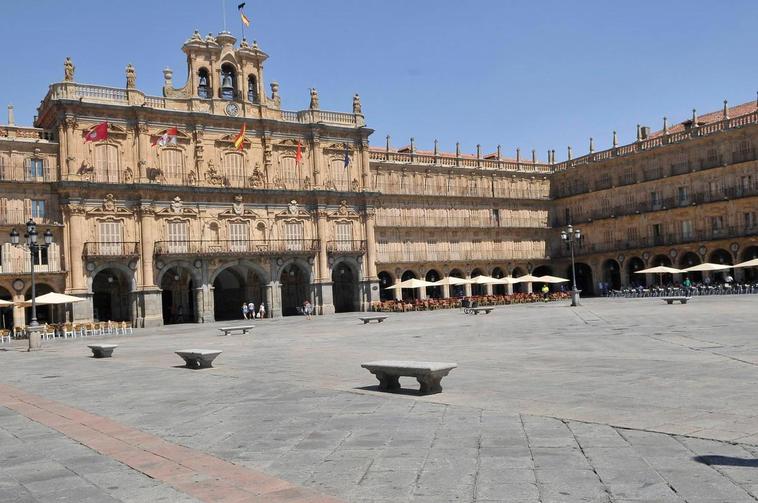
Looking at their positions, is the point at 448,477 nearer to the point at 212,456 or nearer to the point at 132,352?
the point at 212,456

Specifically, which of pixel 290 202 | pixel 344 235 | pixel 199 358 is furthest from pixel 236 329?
pixel 344 235

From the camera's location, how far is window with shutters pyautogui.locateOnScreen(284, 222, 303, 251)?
50812mm

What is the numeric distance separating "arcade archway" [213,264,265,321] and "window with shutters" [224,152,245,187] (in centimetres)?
581

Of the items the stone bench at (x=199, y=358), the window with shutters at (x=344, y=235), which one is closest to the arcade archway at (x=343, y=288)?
the window with shutters at (x=344, y=235)

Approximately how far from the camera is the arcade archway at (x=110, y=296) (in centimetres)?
4706

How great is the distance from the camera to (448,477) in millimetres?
6359

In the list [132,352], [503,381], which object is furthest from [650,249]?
[503,381]

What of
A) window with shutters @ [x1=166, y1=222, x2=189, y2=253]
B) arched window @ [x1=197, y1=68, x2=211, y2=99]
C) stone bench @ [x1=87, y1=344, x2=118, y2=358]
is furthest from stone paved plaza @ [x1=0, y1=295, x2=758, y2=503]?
arched window @ [x1=197, y1=68, x2=211, y2=99]

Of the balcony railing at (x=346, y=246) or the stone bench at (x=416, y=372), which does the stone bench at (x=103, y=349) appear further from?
the balcony railing at (x=346, y=246)

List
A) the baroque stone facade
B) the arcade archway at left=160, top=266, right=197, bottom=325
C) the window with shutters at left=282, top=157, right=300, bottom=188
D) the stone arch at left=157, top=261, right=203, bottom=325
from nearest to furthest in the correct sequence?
the baroque stone facade < the stone arch at left=157, top=261, right=203, bottom=325 < the arcade archway at left=160, top=266, right=197, bottom=325 < the window with shutters at left=282, top=157, right=300, bottom=188

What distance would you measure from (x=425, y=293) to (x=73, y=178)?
27.7 m

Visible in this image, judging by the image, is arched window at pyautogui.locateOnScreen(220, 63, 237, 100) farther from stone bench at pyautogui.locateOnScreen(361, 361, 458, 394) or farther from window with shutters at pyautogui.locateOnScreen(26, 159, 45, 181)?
stone bench at pyautogui.locateOnScreen(361, 361, 458, 394)

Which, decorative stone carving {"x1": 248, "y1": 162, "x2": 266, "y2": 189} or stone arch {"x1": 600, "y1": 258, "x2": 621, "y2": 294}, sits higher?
decorative stone carving {"x1": 248, "y1": 162, "x2": 266, "y2": 189}

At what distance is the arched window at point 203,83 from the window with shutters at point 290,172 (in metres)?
6.67
